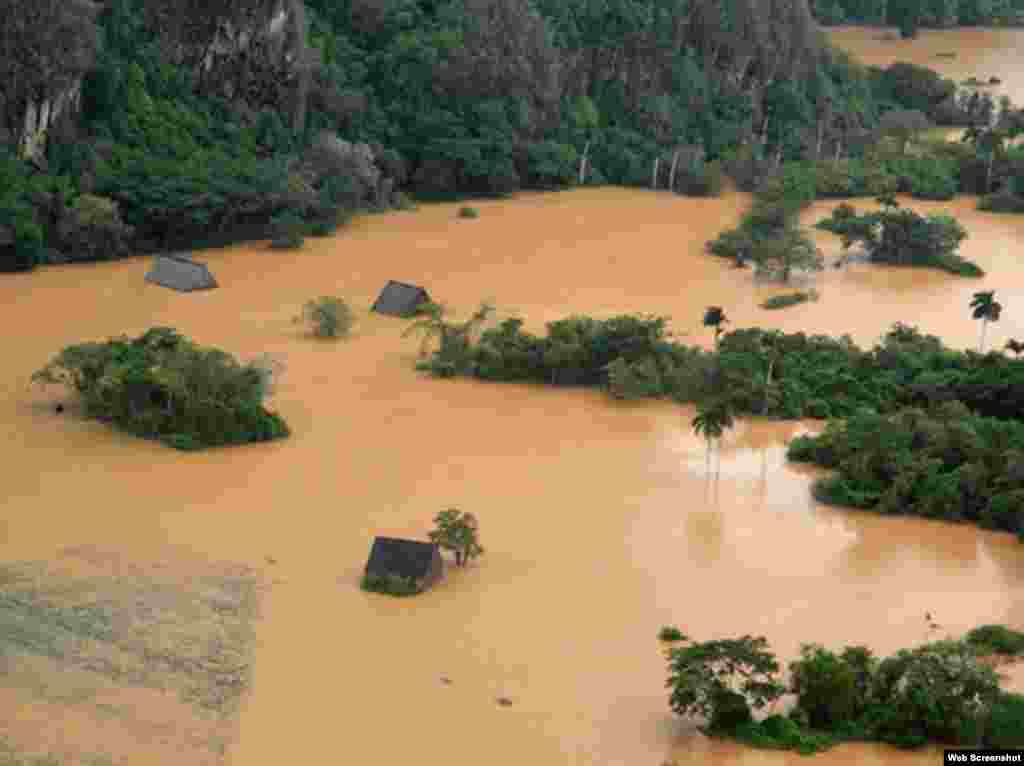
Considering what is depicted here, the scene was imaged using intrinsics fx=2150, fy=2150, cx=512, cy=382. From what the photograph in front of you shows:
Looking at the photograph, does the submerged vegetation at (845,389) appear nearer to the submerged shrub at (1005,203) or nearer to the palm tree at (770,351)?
the palm tree at (770,351)

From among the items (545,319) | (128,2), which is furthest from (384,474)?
(128,2)

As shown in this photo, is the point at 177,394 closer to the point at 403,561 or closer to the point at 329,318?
the point at 329,318

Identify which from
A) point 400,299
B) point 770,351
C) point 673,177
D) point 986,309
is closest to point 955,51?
point 673,177

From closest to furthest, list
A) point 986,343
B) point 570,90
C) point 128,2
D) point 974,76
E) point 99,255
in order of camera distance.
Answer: point 986,343 → point 99,255 → point 128,2 → point 570,90 → point 974,76

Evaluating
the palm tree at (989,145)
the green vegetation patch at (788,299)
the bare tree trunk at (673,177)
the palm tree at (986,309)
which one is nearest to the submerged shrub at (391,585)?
the palm tree at (986,309)

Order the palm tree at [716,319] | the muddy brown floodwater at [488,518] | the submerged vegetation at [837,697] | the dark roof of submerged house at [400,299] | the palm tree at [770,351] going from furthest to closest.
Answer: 1. the dark roof of submerged house at [400,299]
2. the palm tree at [716,319]
3. the palm tree at [770,351]
4. the muddy brown floodwater at [488,518]
5. the submerged vegetation at [837,697]

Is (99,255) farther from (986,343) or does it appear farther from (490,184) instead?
(986,343)
